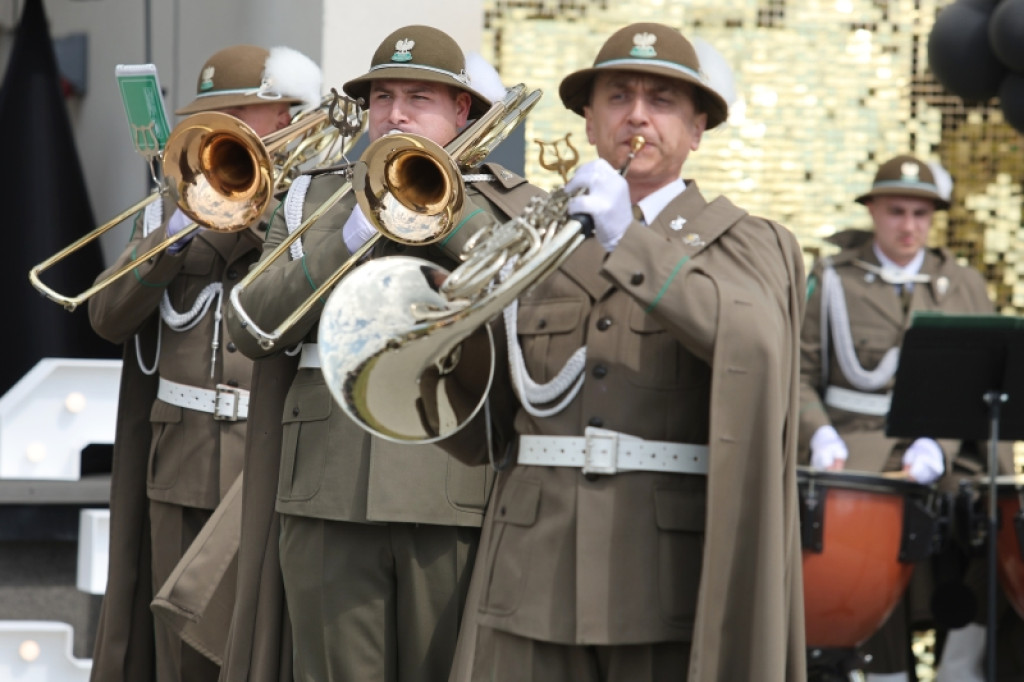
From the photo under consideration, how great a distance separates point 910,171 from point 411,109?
3863 mm

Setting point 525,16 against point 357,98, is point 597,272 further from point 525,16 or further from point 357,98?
point 525,16

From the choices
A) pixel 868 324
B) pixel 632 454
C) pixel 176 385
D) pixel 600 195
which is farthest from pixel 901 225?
pixel 600 195

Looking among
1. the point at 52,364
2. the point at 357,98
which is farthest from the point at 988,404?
the point at 52,364

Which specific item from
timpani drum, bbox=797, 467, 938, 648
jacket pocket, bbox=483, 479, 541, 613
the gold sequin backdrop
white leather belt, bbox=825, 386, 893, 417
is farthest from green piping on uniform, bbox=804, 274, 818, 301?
jacket pocket, bbox=483, 479, 541, 613

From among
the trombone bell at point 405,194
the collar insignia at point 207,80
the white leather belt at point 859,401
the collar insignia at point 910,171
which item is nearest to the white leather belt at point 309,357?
the trombone bell at point 405,194

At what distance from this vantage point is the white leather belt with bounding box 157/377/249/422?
15.7 feet

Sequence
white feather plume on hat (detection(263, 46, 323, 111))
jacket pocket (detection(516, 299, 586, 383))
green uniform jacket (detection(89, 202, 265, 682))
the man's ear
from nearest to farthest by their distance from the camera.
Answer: jacket pocket (detection(516, 299, 586, 383)) < the man's ear < green uniform jacket (detection(89, 202, 265, 682)) < white feather plume on hat (detection(263, 46, 323, 111))

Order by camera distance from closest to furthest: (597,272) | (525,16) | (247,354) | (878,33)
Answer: (597,272)
(247,354)
(525,16)
(878,33)

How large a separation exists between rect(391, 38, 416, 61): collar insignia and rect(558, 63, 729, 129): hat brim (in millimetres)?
418

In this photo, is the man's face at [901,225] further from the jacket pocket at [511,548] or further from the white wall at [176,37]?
the jacket pocket at [511,548]

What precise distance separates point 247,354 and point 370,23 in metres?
2.82

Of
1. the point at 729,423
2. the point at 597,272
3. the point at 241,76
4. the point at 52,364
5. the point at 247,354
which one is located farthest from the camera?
the point at 52,364

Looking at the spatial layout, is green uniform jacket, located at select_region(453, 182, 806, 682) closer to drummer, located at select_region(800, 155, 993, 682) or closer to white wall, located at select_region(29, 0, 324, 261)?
drummer, located at select_region(800, 155, 993, 682)

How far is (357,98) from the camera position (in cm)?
399
